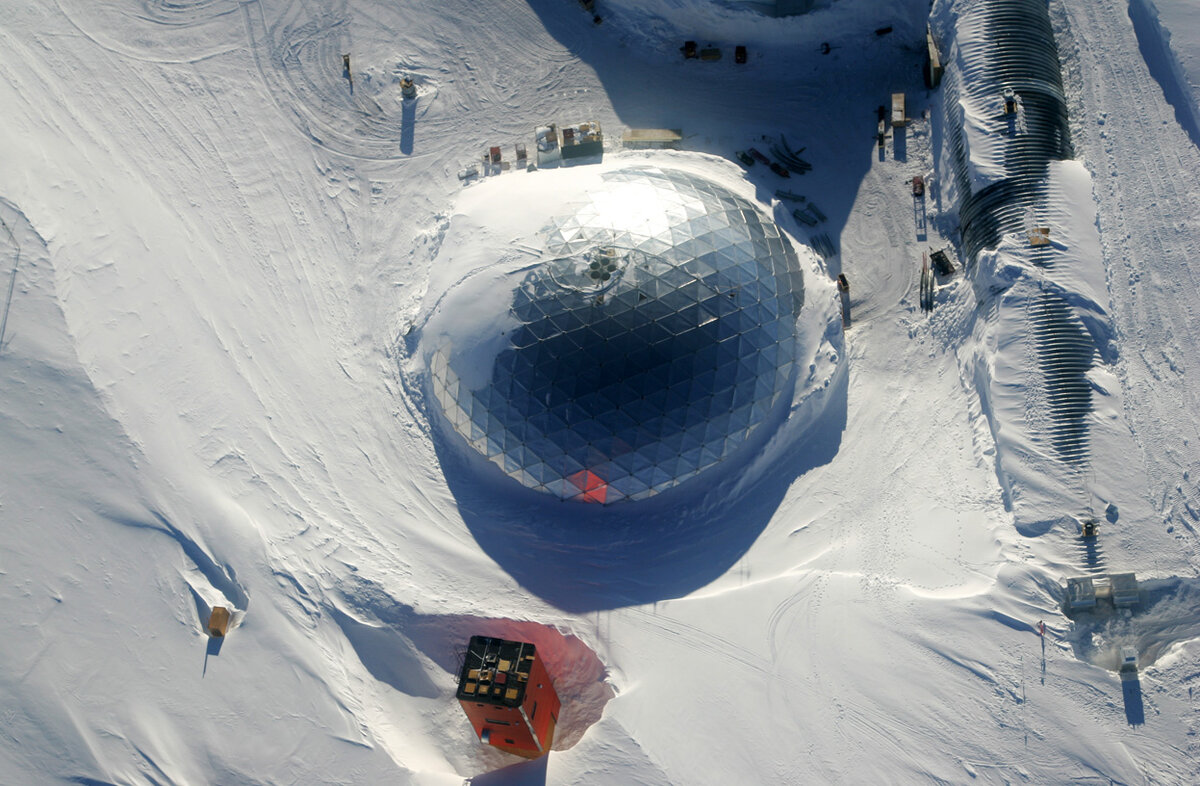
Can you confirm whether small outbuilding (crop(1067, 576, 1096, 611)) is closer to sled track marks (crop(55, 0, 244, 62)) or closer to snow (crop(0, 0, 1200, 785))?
snow (crop(0, 0, 1200, 785))

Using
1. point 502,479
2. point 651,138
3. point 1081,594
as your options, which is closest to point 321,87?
point 651,138

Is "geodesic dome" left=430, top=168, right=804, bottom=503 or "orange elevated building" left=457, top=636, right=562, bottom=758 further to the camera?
"geodesic dome" left=430, top=168, right=804, bottom=503

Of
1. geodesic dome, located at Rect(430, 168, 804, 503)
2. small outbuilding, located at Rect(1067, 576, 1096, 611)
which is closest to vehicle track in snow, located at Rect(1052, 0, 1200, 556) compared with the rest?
small outbuilding, located at Rect(1067, 576, 1096, 611)

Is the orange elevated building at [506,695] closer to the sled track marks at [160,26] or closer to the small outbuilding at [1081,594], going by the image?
the small outbuilding at [1081,594]

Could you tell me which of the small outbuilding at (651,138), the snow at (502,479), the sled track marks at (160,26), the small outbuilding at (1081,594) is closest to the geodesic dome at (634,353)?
the snow at (502,479)

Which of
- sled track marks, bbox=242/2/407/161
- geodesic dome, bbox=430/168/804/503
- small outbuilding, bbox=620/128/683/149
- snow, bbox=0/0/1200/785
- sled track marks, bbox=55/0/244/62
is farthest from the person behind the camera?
sled track marks, bbox=55/0/244/62

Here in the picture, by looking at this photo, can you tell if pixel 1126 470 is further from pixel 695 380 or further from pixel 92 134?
pixel 92 134

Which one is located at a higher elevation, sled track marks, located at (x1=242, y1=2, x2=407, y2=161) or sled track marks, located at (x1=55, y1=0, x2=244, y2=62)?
sled track marks, located at (x1=55, y1=0, x2=244, y2=62)
